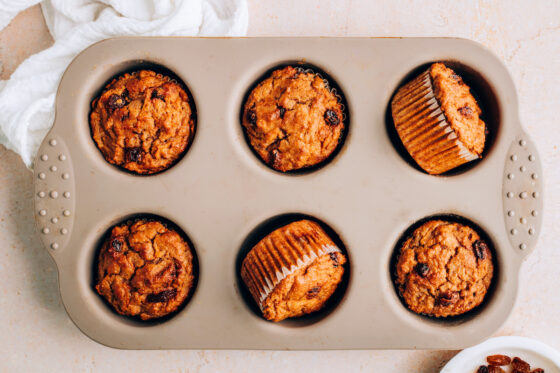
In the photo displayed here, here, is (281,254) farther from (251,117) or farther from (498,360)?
(498,360)

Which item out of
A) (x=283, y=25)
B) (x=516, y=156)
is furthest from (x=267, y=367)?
(x=283, y=25)

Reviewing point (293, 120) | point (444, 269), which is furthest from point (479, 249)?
point (293, 120)

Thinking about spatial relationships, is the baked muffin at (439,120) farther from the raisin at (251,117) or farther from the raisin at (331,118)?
the raisin at (251,117)

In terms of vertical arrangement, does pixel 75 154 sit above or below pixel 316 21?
below

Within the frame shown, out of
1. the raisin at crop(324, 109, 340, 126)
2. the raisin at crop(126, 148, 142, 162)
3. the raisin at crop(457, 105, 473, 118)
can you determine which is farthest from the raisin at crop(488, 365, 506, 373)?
the raisin at crop(126, 148, 142, 162)

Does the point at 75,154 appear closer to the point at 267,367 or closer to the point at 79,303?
the point at 79,303

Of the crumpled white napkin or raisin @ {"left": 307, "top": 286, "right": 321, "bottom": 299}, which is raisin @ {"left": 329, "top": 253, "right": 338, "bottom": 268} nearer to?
raisin @ {"left": 307, "top": 286, "right": 321, "bottom": 299}
